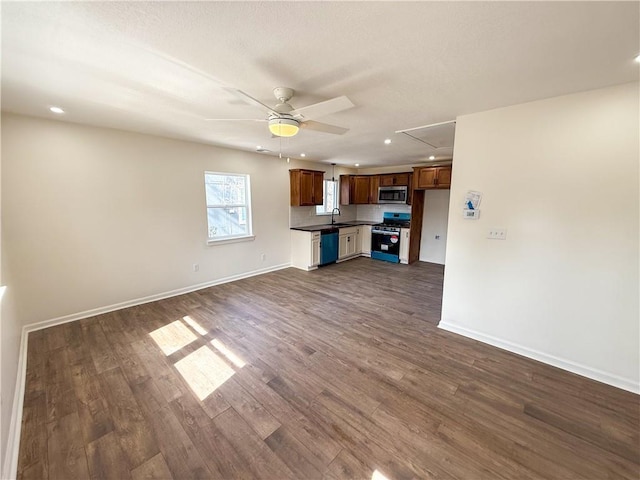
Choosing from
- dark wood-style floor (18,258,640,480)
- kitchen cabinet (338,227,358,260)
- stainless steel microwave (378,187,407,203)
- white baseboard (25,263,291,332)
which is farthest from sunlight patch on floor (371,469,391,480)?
stainless steel microwave (378,187,407,203)

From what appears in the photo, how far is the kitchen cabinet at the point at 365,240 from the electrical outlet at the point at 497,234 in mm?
4162

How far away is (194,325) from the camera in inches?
124

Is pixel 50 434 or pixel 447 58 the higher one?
pixel 447 58

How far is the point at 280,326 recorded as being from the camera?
10.4 ft

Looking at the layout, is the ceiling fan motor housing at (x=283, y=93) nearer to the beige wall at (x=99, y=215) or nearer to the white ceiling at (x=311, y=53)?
the white ceiling at (x=311, y=53)

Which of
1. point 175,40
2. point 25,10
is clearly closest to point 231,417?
point 175,40

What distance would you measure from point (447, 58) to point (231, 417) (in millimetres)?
2925

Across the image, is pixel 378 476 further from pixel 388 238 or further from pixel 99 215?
pixel 388 238

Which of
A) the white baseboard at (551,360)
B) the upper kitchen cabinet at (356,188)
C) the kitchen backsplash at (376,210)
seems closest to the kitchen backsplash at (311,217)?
the kitchen backsplash at (376,210)

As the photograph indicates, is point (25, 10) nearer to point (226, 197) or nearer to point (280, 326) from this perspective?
point (280, 326)

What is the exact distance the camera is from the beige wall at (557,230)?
2.09 metres

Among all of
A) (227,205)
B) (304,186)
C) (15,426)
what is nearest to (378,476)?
(15,426)

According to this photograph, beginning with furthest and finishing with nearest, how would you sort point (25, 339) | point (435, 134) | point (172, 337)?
point (435, 134) < point (172, 337) < point (25, 339)

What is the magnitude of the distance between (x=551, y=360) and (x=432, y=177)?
150 inches
